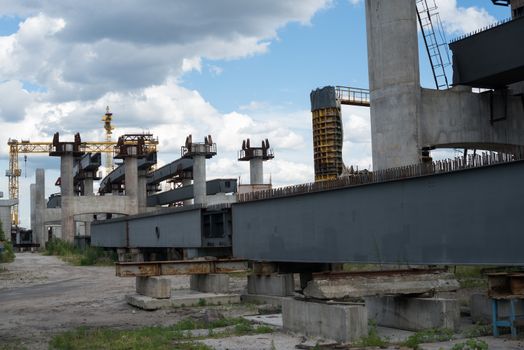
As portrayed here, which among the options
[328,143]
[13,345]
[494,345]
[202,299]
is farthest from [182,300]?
[328,143]

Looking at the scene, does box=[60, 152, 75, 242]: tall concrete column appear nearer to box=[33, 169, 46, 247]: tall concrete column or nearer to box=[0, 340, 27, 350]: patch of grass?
box=[33, 169, 46, 247]: tall concrete column

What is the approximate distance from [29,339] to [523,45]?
15.0 m

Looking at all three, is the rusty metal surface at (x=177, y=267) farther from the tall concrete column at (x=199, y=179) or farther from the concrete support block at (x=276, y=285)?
the tall concrete column at (x=199, y=179)

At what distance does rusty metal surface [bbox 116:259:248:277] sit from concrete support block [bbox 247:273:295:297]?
3.55ft

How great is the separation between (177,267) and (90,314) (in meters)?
2.73

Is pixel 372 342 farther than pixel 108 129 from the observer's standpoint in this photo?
No

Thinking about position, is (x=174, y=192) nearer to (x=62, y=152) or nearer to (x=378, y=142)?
(x=62, y=152)

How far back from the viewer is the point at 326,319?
35.0 ft

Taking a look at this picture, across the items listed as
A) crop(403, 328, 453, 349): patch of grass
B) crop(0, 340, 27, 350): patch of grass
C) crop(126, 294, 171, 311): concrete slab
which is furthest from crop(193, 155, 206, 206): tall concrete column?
crop(403, 328, 453, 349): patch of grass

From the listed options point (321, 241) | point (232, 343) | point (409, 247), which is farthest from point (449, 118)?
point (232, 343)

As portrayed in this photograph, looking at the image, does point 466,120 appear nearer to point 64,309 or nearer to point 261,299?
point 261,299

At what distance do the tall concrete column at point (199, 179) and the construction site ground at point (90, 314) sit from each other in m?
29.2

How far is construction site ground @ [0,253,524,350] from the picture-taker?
10.8 m

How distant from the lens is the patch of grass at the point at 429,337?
9.89m
